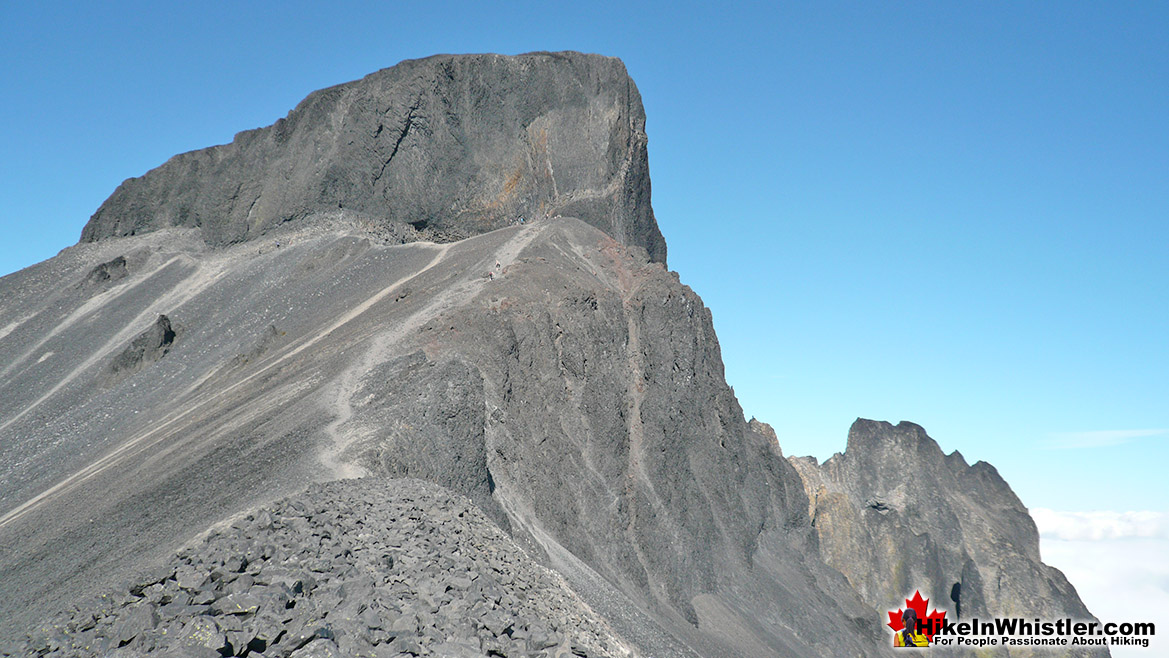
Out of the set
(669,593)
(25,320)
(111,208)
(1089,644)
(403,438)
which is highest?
(111,208)

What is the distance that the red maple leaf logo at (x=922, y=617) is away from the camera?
206 feet

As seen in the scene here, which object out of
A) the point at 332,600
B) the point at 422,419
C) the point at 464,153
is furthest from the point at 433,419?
the point at 464,153

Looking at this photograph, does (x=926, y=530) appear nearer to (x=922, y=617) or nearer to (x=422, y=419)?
(x=922, y=617)

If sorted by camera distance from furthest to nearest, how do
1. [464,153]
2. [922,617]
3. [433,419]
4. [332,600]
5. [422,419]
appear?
[922,617]
[464,153]
[433,419]
[422,419]
[332,600]

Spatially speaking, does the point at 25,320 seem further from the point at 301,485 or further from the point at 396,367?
the point at 301,485

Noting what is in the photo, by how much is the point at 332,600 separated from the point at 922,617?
6708 centimetres

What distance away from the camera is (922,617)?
230 ft

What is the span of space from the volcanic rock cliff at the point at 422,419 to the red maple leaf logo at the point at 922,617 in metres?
1.57

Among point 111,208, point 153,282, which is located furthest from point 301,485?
point 111,208

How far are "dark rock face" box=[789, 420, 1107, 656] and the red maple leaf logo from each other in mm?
678

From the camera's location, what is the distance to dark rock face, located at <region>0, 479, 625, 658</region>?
40.6 ft

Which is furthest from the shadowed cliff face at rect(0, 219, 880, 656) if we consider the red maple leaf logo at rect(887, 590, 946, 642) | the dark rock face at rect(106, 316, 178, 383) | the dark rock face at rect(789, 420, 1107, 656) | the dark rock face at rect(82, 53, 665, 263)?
the dark rock face at rect(789, 420, 1107, 656)

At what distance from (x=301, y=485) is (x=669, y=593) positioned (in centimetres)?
1979

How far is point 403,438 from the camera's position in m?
23.7
